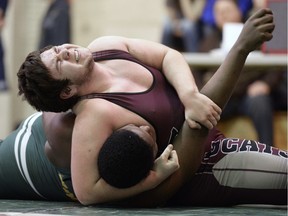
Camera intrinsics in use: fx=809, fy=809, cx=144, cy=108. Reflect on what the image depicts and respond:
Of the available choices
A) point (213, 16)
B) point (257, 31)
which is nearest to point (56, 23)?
point (213, 16)

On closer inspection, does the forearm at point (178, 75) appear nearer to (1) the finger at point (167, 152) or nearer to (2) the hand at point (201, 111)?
(2) the hand at point (201, 111)

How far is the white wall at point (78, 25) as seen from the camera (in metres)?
8.15

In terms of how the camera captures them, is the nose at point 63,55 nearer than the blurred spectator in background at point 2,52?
Yes

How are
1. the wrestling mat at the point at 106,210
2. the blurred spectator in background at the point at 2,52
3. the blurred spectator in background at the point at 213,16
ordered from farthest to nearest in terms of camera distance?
the blurred spectator in background at the point at 2,52, the blurred spectator in background at the point at 213,16, the wrestling mat at the point at 106,210

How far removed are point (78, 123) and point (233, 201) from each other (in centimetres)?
66

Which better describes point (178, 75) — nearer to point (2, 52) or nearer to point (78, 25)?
point (2, 52)

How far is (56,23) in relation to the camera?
768 cm

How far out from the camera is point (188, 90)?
2.81 m

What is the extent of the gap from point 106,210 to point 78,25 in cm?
583

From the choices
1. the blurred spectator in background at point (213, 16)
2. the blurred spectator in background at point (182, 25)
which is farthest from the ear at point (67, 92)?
the blurred spectator in background at point (182, 25)

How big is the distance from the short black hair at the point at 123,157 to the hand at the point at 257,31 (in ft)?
1.71

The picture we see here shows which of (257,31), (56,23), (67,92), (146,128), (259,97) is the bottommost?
(259,97)

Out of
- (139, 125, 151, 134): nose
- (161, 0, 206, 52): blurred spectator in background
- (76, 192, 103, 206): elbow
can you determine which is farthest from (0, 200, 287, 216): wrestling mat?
(161, 0, 206, 52): blurred spectator in background

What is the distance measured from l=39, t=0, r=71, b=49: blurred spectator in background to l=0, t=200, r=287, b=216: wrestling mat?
4.75 meters
